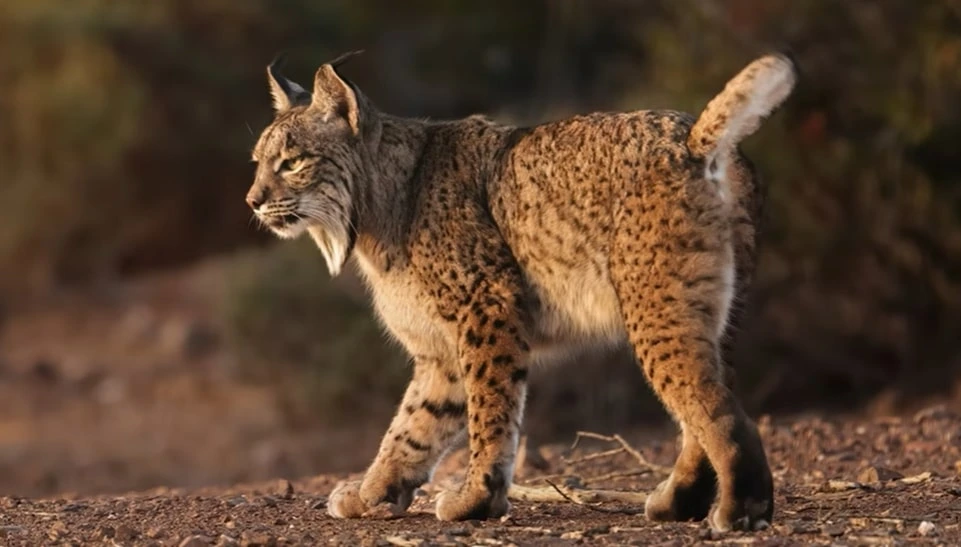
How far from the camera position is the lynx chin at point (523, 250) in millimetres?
6684

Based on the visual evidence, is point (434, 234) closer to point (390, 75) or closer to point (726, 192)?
point (726, 192)

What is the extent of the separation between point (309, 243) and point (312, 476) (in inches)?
215

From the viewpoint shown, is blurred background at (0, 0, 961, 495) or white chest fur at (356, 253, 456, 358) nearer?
white chest fur at (356, 253, 456, 358)

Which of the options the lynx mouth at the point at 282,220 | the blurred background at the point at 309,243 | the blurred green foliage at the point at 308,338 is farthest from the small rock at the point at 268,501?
the blurred green foliage at the point at 308,338

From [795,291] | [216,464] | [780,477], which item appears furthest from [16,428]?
[780,477]

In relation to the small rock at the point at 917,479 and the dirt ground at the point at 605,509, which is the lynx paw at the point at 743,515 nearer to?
the dirt ground at the point at 605,509

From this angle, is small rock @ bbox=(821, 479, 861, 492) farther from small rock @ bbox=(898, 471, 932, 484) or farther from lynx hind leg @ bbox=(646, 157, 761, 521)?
lynx hind leg @ bbox=(646, 157, 761, 521)

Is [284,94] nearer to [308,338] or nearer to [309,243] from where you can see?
[308,338]

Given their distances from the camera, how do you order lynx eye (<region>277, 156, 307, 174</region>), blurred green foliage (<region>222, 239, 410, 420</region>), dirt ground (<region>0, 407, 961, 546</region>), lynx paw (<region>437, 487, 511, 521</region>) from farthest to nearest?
blurred green foliage (<region>222, 239, 410, 420</region>)
lynx eye (<region>277, 156, 307, 174</region>)
lynx paw (<region>437, 487, 511, 521</region>)
dirt ground (<region>0, 407, 961, 546</region>)

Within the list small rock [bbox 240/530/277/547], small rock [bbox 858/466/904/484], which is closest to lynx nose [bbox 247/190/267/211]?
small rock [bbox 240/530/277/547]

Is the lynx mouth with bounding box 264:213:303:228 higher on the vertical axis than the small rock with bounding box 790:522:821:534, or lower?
higher

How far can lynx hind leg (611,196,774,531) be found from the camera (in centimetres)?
652

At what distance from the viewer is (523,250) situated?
7.43 m

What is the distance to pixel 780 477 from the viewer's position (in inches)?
345
